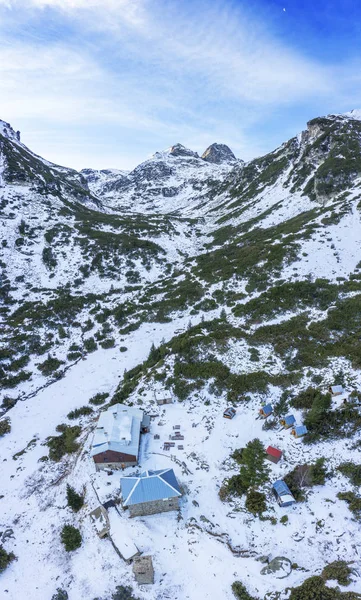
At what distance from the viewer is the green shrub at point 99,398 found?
95.9 ft

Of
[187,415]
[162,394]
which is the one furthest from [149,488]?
[162,394]

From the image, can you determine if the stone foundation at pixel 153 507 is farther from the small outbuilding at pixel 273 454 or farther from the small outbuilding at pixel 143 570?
the small outbuilding at pixel 273 454

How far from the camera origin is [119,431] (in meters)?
22.1

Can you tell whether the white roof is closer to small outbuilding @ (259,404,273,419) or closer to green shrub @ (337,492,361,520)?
small outbuilding @ (259,404,273,419)

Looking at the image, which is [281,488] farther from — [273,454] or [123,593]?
[123,593]

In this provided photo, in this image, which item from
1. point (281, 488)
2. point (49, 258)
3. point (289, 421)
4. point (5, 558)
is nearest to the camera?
point (5, 558)

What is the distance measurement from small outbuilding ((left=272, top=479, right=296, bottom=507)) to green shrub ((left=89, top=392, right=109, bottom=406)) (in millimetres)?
18099

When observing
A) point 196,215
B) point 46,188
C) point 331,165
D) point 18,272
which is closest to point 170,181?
point 196,215

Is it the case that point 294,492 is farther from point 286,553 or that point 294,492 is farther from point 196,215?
point 196,215

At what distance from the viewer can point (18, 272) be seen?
173ft

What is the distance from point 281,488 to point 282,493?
28cm

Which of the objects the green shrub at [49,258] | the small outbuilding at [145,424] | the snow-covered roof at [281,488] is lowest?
the snow-covered roof at [281,488]

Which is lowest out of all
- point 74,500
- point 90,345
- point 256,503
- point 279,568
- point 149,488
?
point 279,568

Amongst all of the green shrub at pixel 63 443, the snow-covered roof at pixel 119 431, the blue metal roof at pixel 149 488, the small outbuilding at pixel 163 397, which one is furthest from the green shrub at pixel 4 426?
the blue metal roof at pixel 149 488
